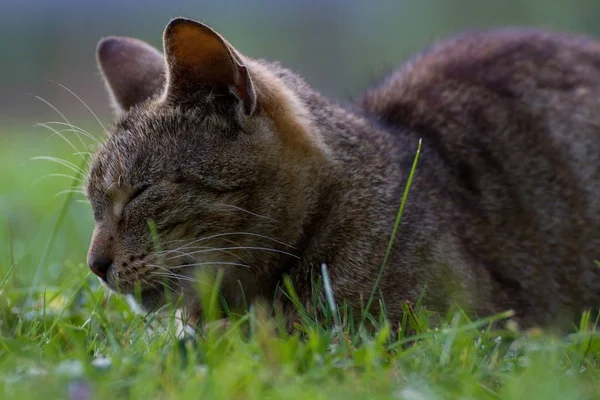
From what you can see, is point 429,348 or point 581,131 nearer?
point 429,348

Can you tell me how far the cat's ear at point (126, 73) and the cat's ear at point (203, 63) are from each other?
66 cm

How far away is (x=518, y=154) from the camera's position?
3635mm

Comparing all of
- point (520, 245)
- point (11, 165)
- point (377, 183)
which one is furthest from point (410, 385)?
point (11, 165)

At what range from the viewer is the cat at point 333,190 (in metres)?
2.89

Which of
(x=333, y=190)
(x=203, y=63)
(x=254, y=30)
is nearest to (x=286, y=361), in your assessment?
(x=333, y=190)

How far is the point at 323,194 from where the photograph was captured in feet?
10.0

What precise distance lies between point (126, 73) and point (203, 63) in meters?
0.90

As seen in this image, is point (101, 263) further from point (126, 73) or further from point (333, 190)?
point (126, 73)

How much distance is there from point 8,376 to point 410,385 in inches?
38.4

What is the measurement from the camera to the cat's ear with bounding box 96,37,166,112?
3662mm

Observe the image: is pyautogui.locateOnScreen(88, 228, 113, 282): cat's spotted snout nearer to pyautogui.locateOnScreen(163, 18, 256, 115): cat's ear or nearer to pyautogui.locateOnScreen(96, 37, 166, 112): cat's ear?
pyautogui.locateOnScreen(163, 18, 256, 115): cat's ear

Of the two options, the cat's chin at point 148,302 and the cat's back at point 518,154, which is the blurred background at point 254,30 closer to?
the cat's back at point 518,154

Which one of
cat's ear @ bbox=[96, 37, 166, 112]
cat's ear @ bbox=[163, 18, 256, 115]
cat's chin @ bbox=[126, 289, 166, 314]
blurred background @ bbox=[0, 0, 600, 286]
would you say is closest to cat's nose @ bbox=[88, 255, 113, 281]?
cat's chin @ bbox=[126, 289, 166, 314]

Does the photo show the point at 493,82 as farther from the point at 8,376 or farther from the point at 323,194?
the point at 8,376
